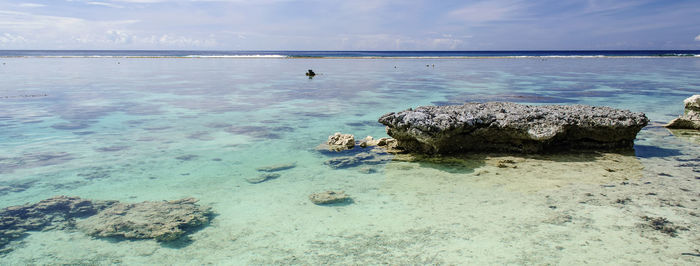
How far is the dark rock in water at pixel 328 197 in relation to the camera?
5957 millimetres

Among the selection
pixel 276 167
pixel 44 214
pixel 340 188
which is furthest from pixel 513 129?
pixel 44 214

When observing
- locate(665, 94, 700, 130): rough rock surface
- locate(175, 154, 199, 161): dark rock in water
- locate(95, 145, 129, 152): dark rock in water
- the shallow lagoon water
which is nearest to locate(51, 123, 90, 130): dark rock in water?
the shallow lagoon water

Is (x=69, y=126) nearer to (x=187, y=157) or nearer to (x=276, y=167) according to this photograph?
(x=187, y=157)

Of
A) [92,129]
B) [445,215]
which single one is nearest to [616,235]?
[445,215]

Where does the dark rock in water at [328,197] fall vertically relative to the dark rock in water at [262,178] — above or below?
above

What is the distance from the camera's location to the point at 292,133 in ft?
35.2

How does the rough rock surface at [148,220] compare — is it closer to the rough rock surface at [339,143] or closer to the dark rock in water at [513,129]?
the rough rock surface at [339,143]

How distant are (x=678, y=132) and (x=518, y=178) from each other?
6.49 m

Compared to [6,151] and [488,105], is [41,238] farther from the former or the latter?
[488,105]

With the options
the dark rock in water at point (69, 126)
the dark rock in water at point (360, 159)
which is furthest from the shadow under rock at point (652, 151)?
the dark rock in water at point (69, 126)

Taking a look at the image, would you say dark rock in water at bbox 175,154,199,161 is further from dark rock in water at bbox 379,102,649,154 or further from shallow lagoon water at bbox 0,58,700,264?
dark rock in water at bbox 379,102,649,154

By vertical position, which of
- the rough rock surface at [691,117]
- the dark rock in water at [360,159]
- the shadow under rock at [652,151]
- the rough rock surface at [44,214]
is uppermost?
the rough rock surface at [691,117]

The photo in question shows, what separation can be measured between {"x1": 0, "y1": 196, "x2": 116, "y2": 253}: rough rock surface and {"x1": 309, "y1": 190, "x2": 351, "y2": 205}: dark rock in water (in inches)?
110

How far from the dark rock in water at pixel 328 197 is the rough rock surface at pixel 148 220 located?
1.43m
